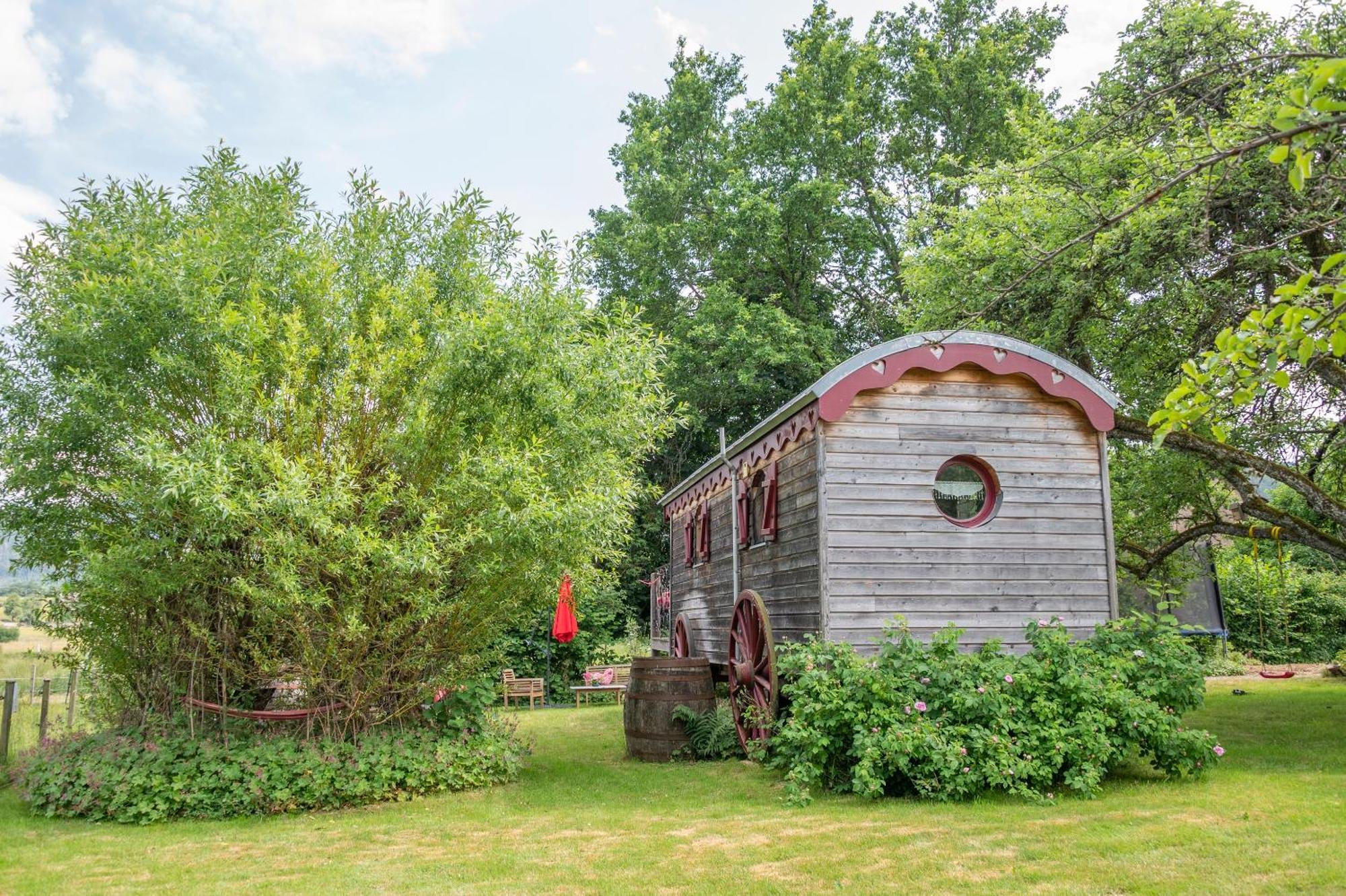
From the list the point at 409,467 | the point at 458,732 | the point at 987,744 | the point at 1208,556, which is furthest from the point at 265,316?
the point at 1208,556

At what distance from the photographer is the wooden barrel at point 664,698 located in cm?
962

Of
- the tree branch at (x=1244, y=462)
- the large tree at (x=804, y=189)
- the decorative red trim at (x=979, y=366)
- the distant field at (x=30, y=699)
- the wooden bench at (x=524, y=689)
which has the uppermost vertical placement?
the large tree at (x=804, y=189)

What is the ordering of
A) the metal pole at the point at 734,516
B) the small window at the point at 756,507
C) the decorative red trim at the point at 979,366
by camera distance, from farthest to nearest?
the metal pole at the point at 734,516 < the small window at the point at 756,507 < the decorative red trim at the point at 979,366

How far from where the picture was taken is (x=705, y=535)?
41.9ft

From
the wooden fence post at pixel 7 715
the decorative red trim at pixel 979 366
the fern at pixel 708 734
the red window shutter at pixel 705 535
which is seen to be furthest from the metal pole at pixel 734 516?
the wooden fence post at pixel 7 715

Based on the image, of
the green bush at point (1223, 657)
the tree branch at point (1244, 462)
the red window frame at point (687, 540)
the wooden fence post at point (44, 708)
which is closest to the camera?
the wooden fence post at point (44, 708)

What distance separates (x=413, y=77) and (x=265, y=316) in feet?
18.3

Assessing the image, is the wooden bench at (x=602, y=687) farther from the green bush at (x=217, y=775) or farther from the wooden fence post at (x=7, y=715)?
the wooden fence post at (x=7, y=715)

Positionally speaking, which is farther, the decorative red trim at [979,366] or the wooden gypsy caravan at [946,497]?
the decorative red trim at [979,366]

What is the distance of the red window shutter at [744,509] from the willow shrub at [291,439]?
2514 mm

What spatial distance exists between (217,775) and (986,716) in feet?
19.7

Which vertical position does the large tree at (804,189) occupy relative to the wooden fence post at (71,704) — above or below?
above

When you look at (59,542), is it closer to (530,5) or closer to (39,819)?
(39,819)

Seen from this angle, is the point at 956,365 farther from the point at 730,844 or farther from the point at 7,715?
the point at 7,715
